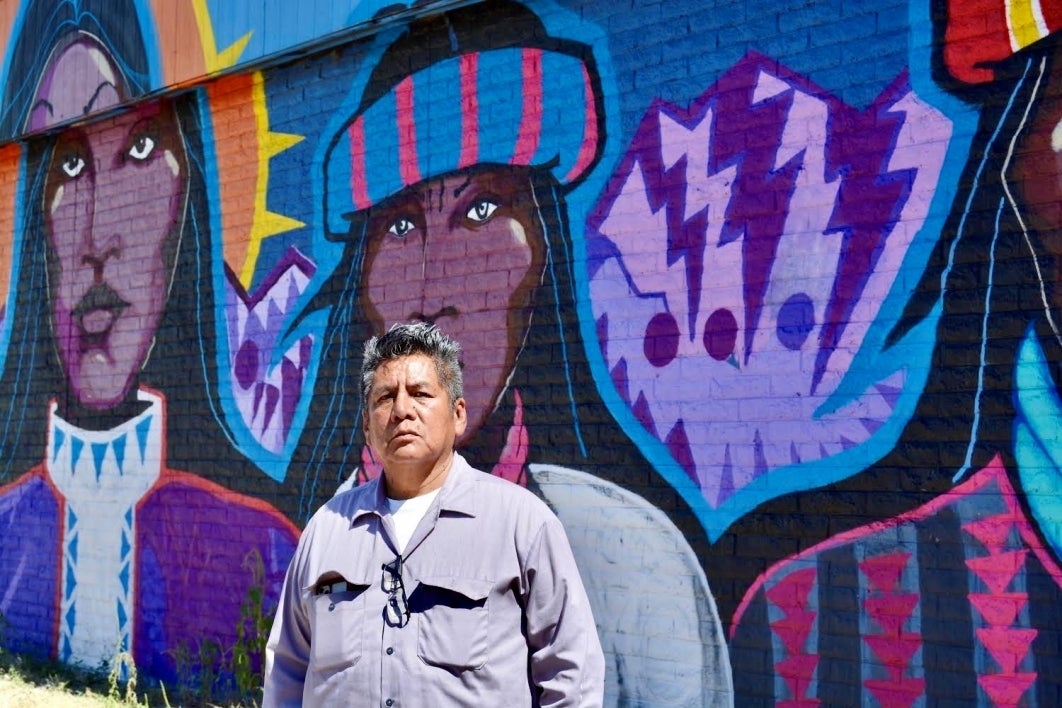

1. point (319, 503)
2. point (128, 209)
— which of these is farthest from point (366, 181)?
point (128, 209)

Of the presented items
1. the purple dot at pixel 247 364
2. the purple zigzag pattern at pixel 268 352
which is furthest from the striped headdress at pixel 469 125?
the purple dot at pixel 247 364

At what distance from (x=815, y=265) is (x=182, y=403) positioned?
4344mm

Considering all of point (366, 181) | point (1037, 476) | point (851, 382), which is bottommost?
point (1037, 476)

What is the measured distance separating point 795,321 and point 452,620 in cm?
254

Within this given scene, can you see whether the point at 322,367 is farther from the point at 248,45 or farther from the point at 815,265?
the point at 815,265

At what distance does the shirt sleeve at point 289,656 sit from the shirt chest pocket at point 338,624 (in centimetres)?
11

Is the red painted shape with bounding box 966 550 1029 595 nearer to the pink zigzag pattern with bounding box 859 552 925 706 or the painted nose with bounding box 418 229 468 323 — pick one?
the pink zigzag pattern with bounding box 859 552 925 706

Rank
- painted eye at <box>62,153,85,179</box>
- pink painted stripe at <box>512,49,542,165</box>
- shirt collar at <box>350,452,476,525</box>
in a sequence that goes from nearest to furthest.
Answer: shirt collar at <box>350,452,476,525</box>
pink painted stripe at <box>512,49,542,165</box>
painted eye at <box>62,153,85,179</box>

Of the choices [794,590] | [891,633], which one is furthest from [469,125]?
[891,633]

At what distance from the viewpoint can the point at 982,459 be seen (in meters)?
4.23

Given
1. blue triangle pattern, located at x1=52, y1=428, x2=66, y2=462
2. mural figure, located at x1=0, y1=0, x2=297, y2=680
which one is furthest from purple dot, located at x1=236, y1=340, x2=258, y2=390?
blue triangle pattern, located at x1=52, y1=428, x2=66, y2=462

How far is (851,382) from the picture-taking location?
457 cm

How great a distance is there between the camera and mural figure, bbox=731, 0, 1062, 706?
4.12 m

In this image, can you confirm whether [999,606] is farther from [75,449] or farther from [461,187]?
[75,449]
